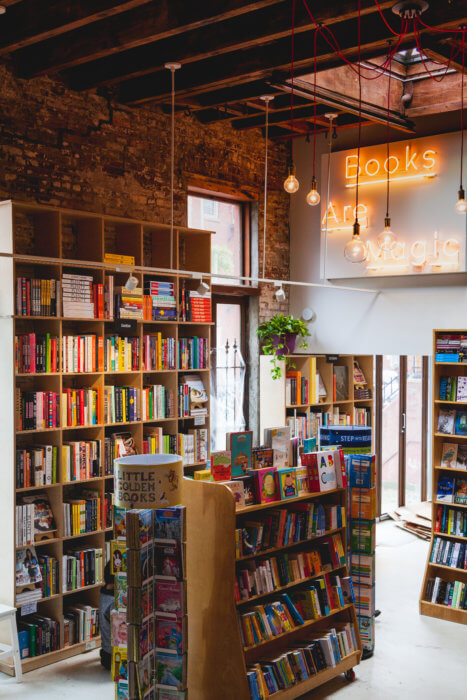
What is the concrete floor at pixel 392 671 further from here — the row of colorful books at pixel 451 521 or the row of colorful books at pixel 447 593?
the row of colorful books at pixel 451 521

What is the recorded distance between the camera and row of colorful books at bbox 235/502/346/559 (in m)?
4.85

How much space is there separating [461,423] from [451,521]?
0.92 m

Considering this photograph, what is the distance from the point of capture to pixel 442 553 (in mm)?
6781

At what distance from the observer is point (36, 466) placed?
5820 mm

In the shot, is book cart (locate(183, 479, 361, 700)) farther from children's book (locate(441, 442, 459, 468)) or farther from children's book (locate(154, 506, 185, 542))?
children's book (locate(441, 442, 459, 468))

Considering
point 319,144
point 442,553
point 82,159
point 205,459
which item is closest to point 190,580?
point 205,459

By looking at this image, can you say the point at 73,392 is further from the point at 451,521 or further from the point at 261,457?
the point at 451,521

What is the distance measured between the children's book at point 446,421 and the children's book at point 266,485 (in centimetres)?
233

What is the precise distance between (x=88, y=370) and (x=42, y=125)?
2.12 m

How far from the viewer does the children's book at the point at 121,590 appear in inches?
172

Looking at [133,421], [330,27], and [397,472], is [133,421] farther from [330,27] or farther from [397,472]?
[397,472]

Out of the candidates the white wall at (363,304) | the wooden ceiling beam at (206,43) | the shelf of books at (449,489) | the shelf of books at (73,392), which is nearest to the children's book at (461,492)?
the shelf of books at (449,489)

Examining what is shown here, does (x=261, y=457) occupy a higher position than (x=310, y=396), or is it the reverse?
(x=310, y=396)

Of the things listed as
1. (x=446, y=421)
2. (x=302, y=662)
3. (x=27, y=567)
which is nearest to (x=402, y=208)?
(x=446, y=421)
